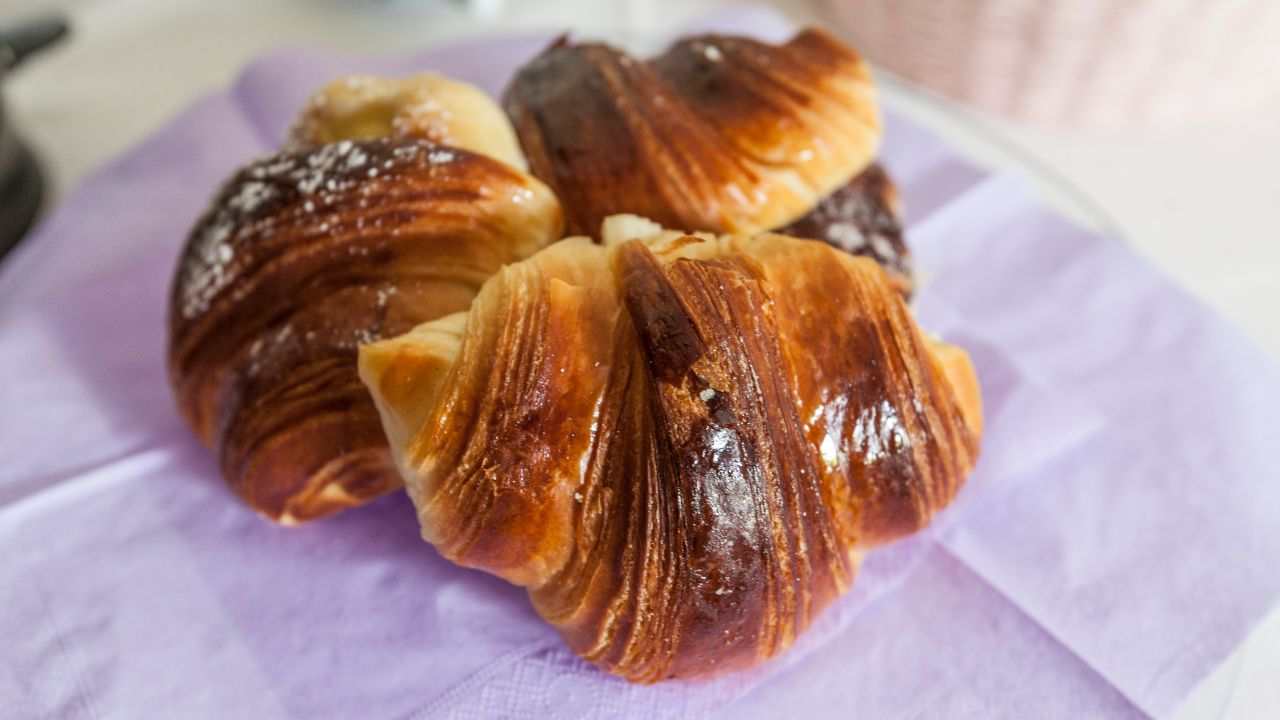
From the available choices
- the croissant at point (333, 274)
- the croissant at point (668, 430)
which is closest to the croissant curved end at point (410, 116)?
the croissant at point (333, 274)

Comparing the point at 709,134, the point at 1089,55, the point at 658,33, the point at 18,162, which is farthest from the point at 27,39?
the point at 1089,55

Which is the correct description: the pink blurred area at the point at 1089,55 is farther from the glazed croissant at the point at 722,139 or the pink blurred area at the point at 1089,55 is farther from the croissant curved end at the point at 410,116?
the croissant curved end at the point at 410,116

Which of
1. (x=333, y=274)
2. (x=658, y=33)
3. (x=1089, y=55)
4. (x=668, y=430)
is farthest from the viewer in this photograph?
(x=658, y=33)

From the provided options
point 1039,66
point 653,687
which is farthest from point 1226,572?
point 1039,66

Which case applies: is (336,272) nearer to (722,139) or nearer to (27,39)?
(722,139)

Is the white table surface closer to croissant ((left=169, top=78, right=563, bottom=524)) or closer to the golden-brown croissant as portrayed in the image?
the golden-brown croissant

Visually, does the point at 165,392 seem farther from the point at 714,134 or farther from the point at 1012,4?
the point at 1012,4
